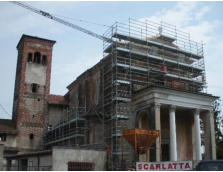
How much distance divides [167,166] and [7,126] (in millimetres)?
31327

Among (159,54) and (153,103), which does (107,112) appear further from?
(159,54)

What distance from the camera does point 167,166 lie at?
15.4 meters

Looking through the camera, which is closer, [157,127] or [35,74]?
[157,127]

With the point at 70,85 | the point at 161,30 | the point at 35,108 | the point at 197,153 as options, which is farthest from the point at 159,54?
the point at 35,108

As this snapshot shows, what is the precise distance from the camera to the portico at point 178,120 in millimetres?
29025

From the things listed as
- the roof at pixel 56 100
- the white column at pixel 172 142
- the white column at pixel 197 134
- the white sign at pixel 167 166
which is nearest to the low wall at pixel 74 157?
the white column at pixel 172 142

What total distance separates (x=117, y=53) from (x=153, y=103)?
6482mm

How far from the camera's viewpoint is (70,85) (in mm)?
46906

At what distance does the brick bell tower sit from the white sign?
94.3 feet

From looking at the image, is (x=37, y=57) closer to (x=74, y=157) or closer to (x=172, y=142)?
(x=74, y=157)

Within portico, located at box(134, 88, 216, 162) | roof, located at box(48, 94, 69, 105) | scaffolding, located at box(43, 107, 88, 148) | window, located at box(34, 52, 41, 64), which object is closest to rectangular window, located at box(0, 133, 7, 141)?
scaffolding, located at box(43, 107, 88, 148)

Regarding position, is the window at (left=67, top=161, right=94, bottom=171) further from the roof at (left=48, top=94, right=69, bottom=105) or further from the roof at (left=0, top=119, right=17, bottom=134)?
the roof at (left=48, top=94, right=69, bottom=105)

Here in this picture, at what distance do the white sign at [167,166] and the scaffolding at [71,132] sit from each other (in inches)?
719

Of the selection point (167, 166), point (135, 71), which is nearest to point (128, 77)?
point (135, 71)
